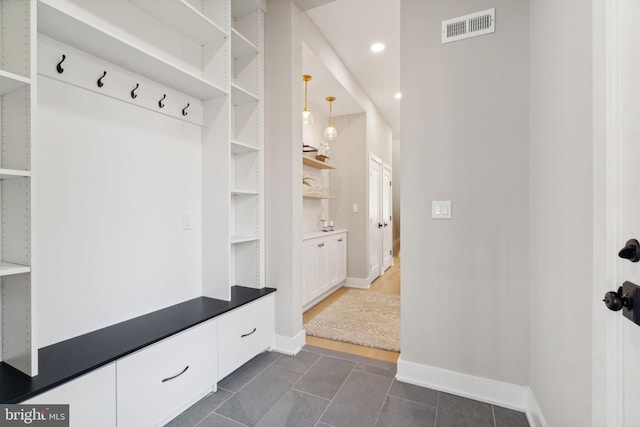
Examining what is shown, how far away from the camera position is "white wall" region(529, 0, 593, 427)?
1.05 m

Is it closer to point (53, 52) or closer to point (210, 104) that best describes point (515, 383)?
point (210, 104)

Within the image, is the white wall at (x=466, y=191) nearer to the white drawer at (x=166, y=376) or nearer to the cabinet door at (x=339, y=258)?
the white drawer at (x=166, y=376)

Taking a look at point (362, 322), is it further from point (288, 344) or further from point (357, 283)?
point (357, 283)

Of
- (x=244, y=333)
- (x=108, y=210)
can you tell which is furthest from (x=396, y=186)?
(x=108, y=210)

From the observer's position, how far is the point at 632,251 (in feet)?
2.50

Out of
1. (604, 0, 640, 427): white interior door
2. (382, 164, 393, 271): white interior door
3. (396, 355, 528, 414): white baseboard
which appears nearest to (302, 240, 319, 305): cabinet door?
(396, 355, 528, 414): white baseboard

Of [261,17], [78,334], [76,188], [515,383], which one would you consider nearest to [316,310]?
[515,383]

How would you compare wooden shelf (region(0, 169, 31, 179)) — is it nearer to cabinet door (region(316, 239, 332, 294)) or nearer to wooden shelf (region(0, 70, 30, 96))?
wooden shelf (region(0, 70, 30, 96))

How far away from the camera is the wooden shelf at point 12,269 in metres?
1.04

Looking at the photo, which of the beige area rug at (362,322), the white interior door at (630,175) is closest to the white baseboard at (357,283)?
the beige area rug at (362,322)

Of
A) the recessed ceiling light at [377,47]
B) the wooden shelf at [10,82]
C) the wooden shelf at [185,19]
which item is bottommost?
the wooden shelf at [10,82]

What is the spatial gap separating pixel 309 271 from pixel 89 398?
235 cm

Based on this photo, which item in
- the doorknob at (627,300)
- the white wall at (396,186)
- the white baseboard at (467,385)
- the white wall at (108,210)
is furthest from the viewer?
the white wall at (396,186)

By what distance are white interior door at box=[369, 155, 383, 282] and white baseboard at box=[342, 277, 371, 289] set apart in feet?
0.65
